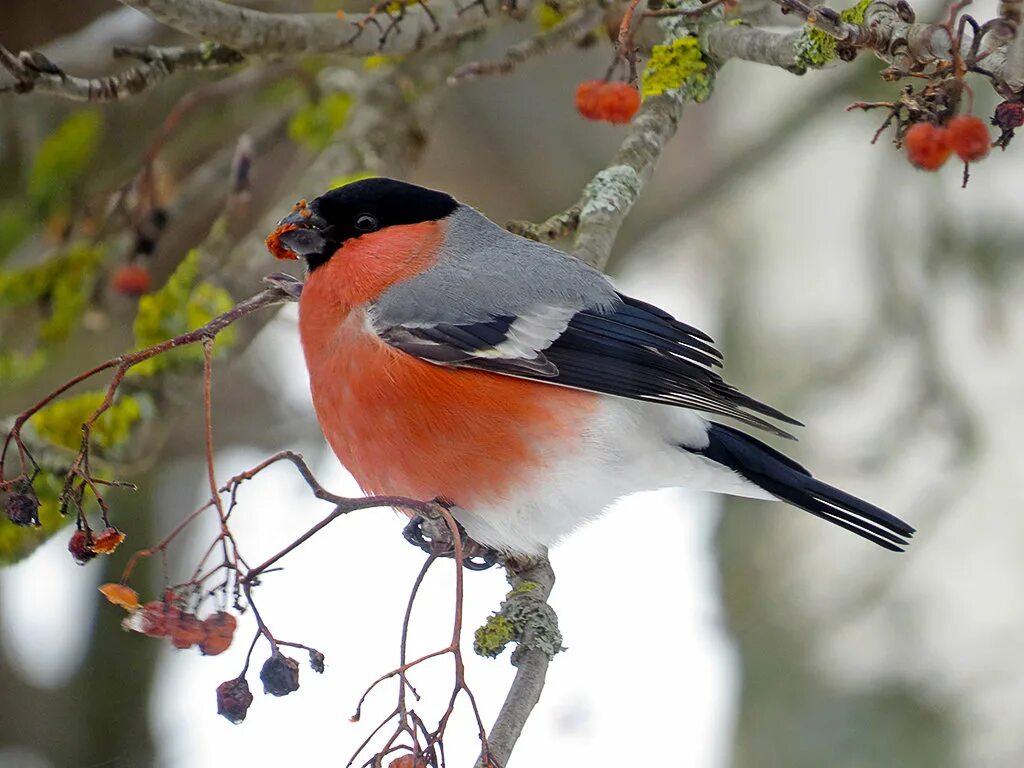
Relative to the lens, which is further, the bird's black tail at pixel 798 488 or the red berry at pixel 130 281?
the red berry at pixel 130 281


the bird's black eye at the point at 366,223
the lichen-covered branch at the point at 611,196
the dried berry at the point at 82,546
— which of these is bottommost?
the dried berry at the point at 82,546

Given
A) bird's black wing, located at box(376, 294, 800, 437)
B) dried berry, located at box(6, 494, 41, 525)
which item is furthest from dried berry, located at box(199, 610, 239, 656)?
bird's black wing, located at box(376, 294, 800, 437)

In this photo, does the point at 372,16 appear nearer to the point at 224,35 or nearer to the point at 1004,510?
the point at 224,35

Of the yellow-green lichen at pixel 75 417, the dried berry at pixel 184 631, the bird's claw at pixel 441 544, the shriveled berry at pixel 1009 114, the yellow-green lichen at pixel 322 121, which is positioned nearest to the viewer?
the shriveled berry at pixel 1009 114

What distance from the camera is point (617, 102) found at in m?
2.56

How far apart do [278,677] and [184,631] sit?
206 mm

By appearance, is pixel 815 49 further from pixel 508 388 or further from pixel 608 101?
pixel 508 388

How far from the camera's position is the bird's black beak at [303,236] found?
2.75m

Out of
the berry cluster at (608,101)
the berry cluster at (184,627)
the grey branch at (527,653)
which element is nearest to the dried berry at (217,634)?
the berry cluster at (184,627)

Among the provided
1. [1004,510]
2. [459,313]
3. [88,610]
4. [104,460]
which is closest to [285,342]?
[88,610]

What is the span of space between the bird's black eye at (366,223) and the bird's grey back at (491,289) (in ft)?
0.58

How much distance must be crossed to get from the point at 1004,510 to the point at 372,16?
2780mm

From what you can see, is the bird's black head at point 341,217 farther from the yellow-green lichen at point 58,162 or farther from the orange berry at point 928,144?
the orange berry at point 928,144

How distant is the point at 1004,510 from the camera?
4070 millimetres
